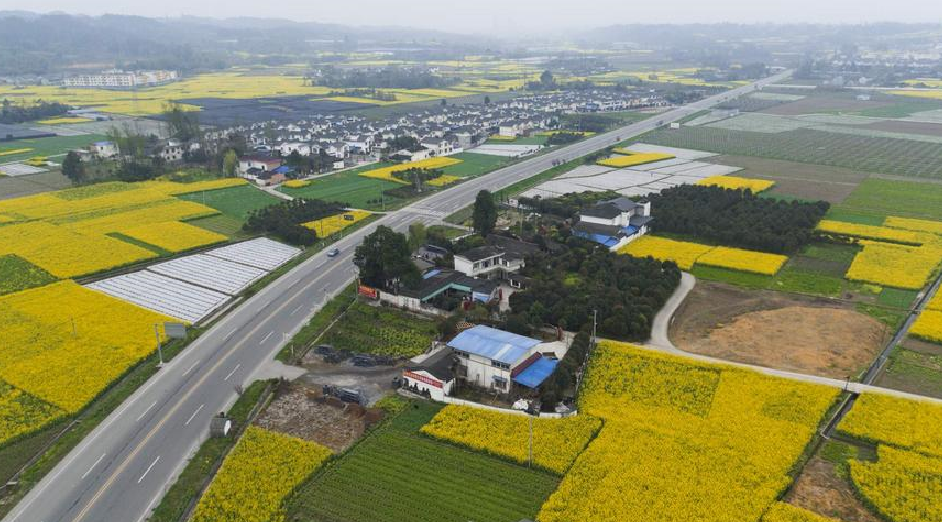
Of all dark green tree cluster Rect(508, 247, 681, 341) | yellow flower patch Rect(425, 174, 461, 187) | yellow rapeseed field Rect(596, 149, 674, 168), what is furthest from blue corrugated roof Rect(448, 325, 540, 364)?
yellow rapeseed field Rect(596, 149, 674, 168)

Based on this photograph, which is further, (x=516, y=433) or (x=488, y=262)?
(x=488, y=262)

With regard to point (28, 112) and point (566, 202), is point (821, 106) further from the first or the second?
point (28, 112)

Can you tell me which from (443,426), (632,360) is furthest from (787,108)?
(443,426)

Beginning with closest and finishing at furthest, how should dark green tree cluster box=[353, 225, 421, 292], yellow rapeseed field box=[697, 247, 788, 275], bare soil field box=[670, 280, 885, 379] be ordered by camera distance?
bare soil field box=[670, 280, 885, 379]
dark green tree cluster box=[353, 225, 421, 292]
yellow rapeseed field box=[697, 247, 788, 275]

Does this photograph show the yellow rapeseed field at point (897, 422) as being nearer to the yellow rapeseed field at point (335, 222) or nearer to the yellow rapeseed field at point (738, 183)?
the yellow rapeseed field at point (335, 222)

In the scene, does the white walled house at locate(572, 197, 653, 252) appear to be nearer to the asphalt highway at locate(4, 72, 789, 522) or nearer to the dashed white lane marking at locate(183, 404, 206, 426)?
the asphalt highway at locate(4, 72, 789, 522)

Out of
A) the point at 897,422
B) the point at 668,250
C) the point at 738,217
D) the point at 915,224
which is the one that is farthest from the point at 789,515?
the point at 915,224

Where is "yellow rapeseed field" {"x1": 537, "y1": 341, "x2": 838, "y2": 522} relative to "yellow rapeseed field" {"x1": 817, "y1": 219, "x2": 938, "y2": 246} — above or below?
below
